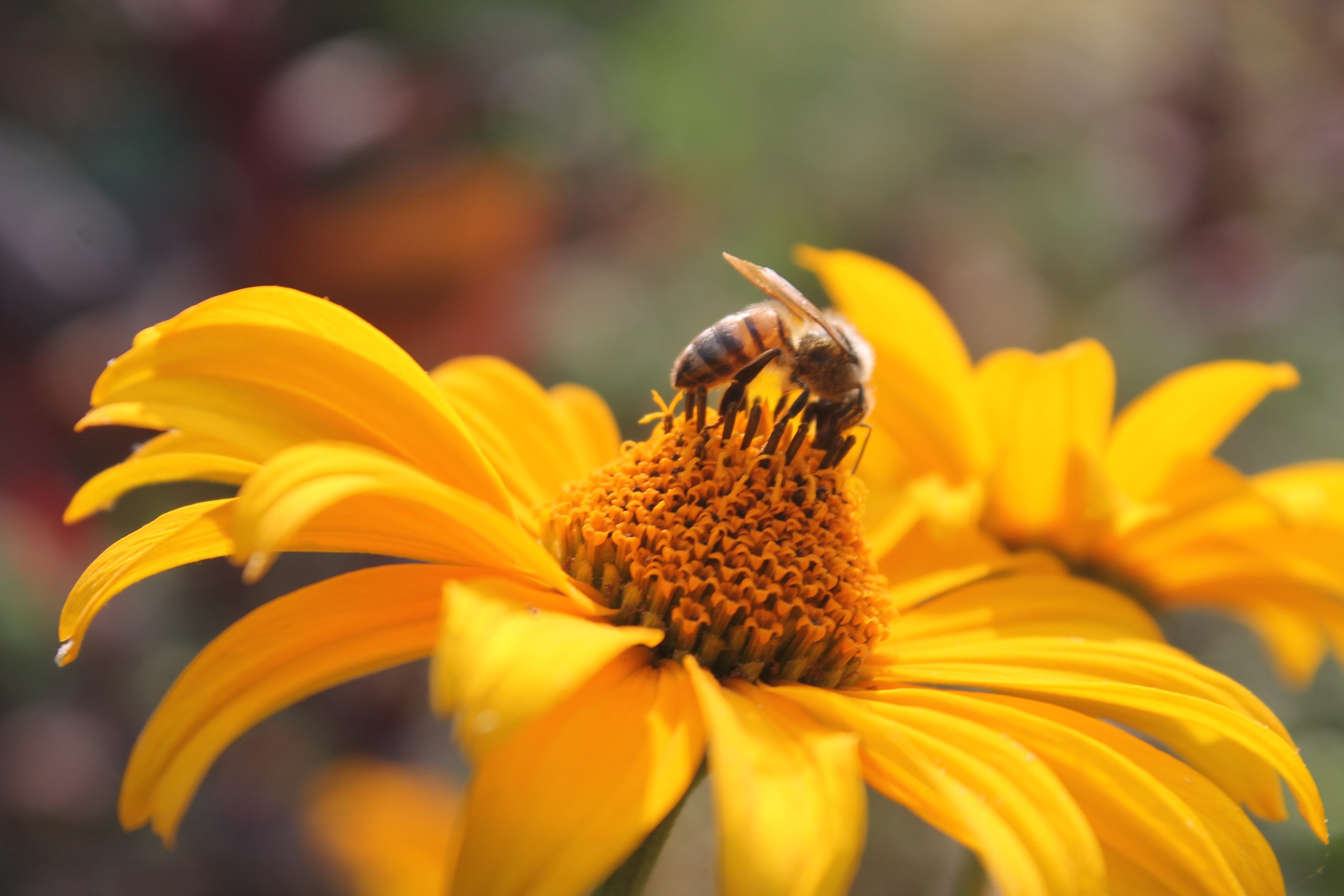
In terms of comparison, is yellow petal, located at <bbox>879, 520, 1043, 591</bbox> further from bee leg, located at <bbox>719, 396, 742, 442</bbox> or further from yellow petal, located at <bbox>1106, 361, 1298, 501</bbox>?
bee leg, located at <bbox>719, 396, 742, 442</bbox>

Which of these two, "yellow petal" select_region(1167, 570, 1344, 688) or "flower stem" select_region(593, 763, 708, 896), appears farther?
"yellow petal" select_region(1167, 570, 1344, 688)

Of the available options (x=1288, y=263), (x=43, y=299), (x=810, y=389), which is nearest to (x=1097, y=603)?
(x=810, y=389)

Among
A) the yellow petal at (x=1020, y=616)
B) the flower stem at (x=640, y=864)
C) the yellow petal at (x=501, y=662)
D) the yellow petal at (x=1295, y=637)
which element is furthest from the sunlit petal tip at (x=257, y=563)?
the yellow petal at (x=1295, y=637)

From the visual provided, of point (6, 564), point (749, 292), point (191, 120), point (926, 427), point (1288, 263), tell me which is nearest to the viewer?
point (926, 427)

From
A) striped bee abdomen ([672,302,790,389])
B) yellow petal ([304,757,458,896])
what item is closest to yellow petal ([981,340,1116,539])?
striped bee abdomen ([672,302,790,389])

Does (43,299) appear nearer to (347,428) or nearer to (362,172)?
(362,172)

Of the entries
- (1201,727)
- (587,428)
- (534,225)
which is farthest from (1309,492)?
(534,225)
